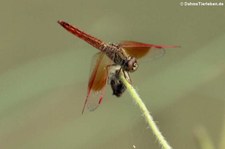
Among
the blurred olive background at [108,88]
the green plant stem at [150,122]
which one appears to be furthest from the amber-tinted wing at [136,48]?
the blurred olive background at [108,88]

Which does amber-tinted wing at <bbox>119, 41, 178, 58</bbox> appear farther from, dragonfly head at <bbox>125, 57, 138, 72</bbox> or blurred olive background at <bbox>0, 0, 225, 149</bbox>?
blurred olive background at <bbox>0, 0, 225, 149</bbox>

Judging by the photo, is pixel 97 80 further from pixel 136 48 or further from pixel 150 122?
pixel 150 122

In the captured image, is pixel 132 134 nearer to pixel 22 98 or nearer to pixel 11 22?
pixel 22 98

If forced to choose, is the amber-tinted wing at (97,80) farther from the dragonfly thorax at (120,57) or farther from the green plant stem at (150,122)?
the green plant stem at (150,122)

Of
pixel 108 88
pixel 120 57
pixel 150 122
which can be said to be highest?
pixel 120 57

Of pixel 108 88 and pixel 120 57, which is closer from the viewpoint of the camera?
pixel 120 57

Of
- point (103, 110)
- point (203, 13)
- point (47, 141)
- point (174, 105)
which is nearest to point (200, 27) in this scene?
point (203, 13)

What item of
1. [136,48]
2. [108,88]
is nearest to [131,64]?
[136,48]
